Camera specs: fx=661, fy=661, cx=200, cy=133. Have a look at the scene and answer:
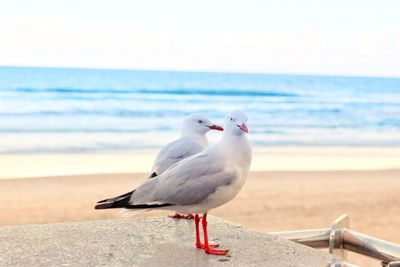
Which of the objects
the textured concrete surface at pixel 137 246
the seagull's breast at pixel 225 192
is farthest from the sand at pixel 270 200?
the seagull's breast at pixel 225 192

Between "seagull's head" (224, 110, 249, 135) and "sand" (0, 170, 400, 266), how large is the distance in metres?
3.19

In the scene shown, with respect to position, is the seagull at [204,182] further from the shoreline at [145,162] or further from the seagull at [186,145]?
the shoreline at [145,162]

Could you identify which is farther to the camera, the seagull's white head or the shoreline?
the shoreline

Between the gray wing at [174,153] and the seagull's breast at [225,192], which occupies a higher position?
the gray wing at [174,153]

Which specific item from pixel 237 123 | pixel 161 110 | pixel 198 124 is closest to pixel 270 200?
Result: pixel 198 124

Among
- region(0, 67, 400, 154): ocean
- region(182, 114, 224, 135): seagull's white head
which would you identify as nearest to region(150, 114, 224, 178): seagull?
region(182, 114, 224, 135): seagull's white head

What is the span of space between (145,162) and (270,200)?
9.20ft

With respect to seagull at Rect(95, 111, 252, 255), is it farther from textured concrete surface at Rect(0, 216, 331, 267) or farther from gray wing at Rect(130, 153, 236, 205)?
textured concrete surface at Rect(0, 216, 331, 267)

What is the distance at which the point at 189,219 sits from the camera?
279cm

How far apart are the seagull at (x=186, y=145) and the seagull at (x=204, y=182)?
36 centimetres

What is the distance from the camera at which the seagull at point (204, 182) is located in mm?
2262

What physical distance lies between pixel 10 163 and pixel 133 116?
728cm

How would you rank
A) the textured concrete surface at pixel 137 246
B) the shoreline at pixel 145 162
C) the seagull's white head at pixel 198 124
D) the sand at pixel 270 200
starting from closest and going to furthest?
1. the textured concrete surface at pixel 137 246
2. the seagull's white head at pixel 198 124
3. the sand at pixel 270 200
4. the shoreline at pixel 145 162

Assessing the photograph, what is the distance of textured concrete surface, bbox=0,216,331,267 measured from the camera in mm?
2150
